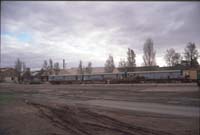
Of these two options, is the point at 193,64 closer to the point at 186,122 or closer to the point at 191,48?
the point at 191,48

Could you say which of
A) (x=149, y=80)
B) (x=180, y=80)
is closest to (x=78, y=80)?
(x=149, y=80)

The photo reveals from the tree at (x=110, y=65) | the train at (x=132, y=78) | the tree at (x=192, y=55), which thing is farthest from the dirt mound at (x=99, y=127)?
the tree at (x=110, y=65)

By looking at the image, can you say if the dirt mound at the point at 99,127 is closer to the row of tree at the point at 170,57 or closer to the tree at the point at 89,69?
the row of tree at the point at 170,57

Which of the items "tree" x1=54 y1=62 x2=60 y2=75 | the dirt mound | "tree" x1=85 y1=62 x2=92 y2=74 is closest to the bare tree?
"tree" x1=85 y1=62 x2=92 y2=74

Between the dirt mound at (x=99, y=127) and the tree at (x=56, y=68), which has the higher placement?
the tree at (x=56, y=68)

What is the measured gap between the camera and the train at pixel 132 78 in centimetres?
5412

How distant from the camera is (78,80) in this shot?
72125 mm

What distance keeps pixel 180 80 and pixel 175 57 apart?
3452cm

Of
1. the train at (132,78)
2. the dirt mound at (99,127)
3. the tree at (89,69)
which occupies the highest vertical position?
the tree at (89,69)

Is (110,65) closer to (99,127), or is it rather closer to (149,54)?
(149,54)

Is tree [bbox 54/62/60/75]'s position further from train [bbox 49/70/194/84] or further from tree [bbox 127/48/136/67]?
tree [bbox 127/48/136/67]

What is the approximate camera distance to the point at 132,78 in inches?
2352

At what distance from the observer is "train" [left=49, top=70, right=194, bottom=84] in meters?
54.1

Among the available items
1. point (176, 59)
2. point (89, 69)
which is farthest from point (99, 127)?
point (89, 69)
